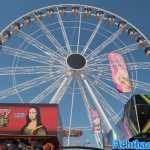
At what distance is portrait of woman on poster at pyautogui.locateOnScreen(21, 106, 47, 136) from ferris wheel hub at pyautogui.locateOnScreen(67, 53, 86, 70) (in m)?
7.40

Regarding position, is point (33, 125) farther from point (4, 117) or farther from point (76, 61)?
point (76, 61)

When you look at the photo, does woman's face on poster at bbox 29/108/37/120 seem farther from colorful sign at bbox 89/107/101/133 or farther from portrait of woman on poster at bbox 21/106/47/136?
colorful sign at bbox 89/107/101/133

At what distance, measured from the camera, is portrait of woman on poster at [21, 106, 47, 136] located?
49625 millimetres

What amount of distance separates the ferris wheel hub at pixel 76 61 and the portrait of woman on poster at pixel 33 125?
292 inches

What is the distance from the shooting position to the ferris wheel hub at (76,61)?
5638cm

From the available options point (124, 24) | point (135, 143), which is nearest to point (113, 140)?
point (135, 143)

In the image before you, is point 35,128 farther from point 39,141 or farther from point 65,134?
point 65,134

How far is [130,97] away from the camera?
52750mm

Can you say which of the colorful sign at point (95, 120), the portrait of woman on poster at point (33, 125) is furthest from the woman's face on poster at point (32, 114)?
the colorful sign at point (95, 120)

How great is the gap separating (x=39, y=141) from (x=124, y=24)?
671 inches

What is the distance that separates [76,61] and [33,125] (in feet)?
30.6

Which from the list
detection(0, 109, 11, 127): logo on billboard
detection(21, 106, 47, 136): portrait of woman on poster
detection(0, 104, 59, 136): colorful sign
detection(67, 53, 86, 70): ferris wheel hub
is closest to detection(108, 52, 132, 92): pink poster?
detection(67, 53, 86, 70): ferris wheel hub

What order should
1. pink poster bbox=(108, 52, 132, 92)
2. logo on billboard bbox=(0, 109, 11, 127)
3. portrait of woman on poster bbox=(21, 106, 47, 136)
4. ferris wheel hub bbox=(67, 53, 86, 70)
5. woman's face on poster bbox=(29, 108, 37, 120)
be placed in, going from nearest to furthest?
portrait of woman on poster bbox=(21, 106, 47, 136)
logo on billboard bbox=(0, 109, 11, 127)
woman's face on poster bbox=(29, 108, 37, 120)
pink poster bbox=(108, 52, 132, 92)
ferris wheel hub bbox=(67, 53, 86, 70)

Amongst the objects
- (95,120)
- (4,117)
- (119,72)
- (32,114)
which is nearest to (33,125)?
(32,114)
